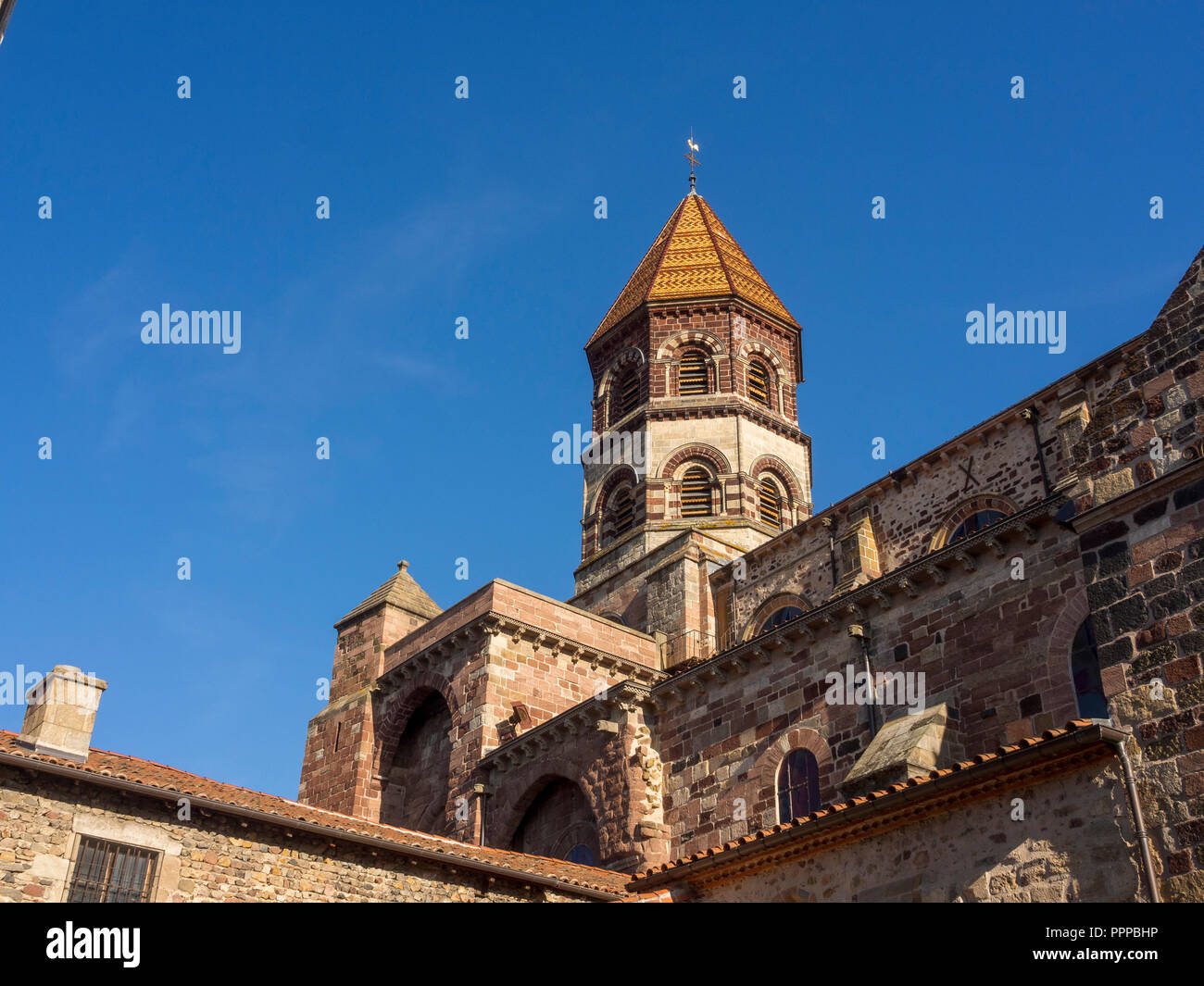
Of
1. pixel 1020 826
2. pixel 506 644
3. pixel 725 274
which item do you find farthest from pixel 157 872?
pixel 725 274

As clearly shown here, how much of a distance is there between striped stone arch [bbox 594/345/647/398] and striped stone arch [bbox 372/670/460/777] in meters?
10.8

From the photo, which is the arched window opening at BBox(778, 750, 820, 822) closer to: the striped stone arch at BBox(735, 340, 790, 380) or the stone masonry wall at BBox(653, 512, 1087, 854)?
the stone masonry wall at BBox(653, 512, 1087, 854)

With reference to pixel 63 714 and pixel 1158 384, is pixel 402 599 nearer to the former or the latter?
pixel 63 714

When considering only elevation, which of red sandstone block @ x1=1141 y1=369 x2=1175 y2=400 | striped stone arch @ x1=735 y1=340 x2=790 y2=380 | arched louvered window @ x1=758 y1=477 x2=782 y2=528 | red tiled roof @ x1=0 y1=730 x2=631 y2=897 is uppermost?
striped stone arch @ x1=735 y1=340 x2=790 y2=380

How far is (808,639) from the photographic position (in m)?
18.3

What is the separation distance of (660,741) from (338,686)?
1042cm

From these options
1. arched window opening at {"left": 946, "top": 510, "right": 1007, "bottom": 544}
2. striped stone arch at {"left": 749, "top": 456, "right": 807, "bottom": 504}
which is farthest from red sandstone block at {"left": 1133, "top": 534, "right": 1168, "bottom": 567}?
striped stone arch at {"left": 749, "top": 456, "right": 807, "bottom": 504}

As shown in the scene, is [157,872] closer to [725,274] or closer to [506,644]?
[506,644]

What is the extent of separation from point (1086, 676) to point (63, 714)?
38.9 feet

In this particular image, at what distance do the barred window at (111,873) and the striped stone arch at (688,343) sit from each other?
70.9 ft

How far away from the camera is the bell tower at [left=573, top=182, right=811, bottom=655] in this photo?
2816 cm

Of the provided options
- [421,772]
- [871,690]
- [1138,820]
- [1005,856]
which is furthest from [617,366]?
[1138,820]

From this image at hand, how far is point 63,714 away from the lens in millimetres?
13633

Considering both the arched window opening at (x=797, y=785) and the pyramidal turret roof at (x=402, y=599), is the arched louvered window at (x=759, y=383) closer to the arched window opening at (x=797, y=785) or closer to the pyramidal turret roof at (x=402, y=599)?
the pyramidal turret roof at (x=402, y=599)
